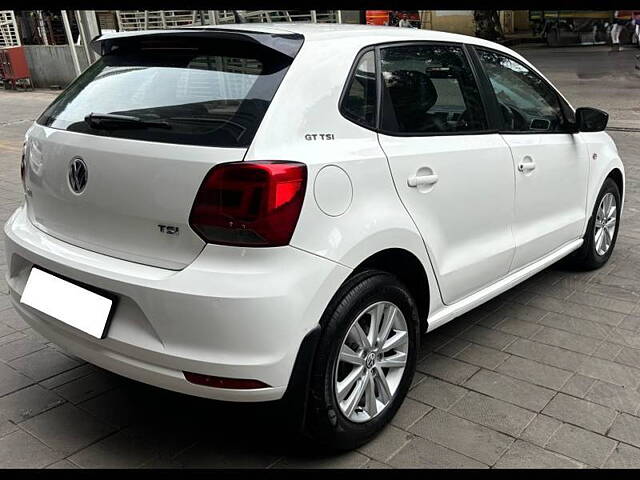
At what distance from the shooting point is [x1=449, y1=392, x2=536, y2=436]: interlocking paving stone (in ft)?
8.95

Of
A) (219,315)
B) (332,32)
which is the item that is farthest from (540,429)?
(332,32)

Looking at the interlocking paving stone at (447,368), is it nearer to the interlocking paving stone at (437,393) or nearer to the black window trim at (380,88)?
the interlocking paving stone at (437,393)

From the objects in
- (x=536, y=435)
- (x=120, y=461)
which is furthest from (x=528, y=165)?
(x=120, y=461)

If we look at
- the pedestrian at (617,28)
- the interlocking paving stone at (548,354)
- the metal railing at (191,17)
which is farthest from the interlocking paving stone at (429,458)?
the pedestrian at (617,28)

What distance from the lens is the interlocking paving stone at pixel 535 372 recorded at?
122 inches

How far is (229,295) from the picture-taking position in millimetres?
→ 2107

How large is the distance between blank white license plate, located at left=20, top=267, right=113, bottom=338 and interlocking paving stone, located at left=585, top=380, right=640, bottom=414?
2163 mm

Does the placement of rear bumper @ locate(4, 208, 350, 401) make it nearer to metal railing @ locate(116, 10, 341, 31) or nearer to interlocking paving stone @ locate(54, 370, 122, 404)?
interlocking paving stone @ locate(54, 370, 122, 404)

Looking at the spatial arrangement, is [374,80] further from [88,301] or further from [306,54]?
[88,301]

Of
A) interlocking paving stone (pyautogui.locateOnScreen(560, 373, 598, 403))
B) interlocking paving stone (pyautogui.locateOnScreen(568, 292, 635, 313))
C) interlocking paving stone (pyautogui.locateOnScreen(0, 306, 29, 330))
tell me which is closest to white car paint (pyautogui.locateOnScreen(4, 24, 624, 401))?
interlocking paving stone (pyautogui.locateOnScreen(560, 373, 598, 403))

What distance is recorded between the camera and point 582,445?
2.59 metres

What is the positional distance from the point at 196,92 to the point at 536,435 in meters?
1.93

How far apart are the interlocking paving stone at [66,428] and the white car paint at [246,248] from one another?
416mm

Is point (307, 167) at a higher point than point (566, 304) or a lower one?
higher
